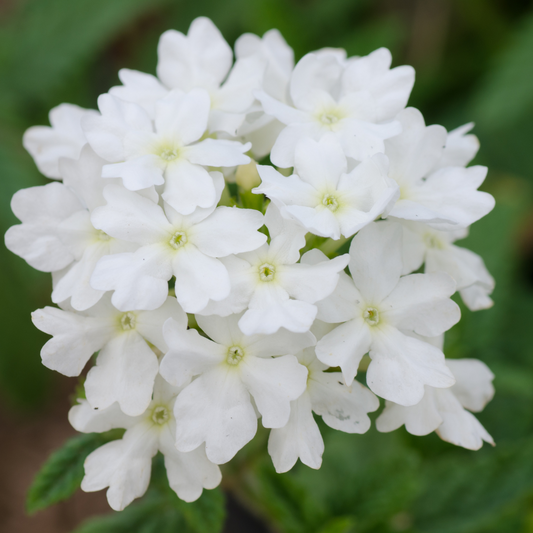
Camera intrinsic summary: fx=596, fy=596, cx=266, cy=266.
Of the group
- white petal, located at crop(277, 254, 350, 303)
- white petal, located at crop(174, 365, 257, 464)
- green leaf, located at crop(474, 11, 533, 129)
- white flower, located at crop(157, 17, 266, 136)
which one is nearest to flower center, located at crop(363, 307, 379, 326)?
white petal, located at crop(277, 254, 350, 303)

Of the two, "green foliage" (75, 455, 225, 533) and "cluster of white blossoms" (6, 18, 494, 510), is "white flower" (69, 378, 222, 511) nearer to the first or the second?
"cluster of white blossoms" (6, 18, 494, 510)

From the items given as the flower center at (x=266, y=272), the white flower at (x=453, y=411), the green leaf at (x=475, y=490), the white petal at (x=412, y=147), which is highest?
the white petal at (x=412, y=147)

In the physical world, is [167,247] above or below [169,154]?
below

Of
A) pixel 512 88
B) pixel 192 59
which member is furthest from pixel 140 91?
pixel 512 88

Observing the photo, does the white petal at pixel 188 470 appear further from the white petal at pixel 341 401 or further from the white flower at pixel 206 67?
the white flower at pixel 206 67

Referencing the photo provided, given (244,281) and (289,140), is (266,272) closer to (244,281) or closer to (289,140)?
(244,281)

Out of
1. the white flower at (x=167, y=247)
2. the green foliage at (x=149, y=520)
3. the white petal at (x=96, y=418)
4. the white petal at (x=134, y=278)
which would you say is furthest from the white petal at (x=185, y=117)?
the green foliage at (x=149, y=520)
